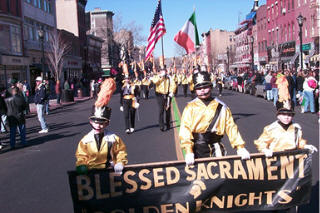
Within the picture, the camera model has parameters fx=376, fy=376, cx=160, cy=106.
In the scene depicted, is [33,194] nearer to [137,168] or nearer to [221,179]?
[137,168]

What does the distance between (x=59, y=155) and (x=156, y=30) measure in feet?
27.8

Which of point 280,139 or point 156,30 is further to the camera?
point 156,30

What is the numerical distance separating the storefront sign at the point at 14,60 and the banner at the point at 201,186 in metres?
27.5

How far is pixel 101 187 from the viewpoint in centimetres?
409

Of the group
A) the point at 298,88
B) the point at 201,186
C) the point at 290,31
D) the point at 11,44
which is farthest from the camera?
the point at 290,31

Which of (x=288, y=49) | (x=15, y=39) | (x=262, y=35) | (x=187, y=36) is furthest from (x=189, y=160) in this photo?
(x=262, y=35)

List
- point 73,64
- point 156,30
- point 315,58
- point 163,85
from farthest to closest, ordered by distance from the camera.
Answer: point 73,64, point 315,58, point 156,30, point 163,85

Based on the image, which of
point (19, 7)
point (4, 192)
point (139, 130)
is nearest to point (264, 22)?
point (19, 7)

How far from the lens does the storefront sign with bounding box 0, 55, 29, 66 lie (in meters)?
29.4

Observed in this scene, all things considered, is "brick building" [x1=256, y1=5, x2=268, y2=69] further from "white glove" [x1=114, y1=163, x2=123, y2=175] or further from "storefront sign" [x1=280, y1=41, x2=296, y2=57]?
"white glove" [x1=114, y1=163, x2=123, y2=175]

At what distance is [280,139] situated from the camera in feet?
15.6

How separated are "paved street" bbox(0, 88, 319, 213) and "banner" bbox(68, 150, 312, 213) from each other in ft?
4.71

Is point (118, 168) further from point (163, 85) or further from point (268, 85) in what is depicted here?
point (268, 85)

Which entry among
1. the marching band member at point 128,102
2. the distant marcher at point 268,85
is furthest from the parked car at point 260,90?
the marching band member at point 128,102
